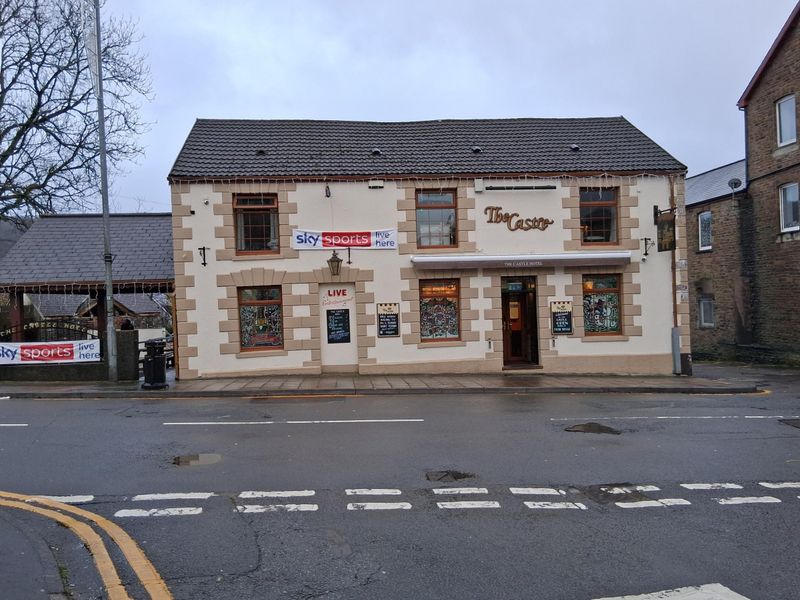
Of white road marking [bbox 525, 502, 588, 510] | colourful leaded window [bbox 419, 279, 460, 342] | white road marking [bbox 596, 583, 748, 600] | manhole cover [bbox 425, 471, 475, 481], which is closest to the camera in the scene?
white road marking [bbox 596, 583, 748, 600]

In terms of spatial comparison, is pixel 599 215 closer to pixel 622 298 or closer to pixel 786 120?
pixel 622 298

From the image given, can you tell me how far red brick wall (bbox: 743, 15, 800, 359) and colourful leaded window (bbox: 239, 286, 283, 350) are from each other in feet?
61.4

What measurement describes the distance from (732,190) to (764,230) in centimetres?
234

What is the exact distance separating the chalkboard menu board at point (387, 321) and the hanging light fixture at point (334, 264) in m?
1.56

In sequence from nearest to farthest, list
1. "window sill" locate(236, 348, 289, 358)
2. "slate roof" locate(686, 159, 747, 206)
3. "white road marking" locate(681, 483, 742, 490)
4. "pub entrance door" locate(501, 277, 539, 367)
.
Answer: "white road marking" locate(681, 483, 742, 490), "window sill" locate(236, 348, 289, 358), "pub entrance door" locate(501, 277, 539, 367), "slate roof" locate(686, 159, 747, 206)

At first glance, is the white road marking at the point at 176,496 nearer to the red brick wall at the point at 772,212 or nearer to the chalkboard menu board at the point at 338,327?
the chalkboard menu board at the point at 338,327

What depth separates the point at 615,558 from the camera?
503 centimetres

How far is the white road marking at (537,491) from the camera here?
6785 mm

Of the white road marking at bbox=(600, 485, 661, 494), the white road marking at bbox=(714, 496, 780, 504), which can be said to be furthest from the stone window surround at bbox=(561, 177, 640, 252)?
the white road marking at bbox=(714, 496, 780, 504)

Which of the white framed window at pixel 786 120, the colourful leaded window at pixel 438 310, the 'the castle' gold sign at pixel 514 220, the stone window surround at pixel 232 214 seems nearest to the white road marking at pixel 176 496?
the stone window surround at pixel 232 214

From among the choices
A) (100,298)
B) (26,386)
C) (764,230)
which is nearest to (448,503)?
(26,386)

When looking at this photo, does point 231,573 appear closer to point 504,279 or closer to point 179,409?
point 179,409

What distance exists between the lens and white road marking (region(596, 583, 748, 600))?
4.31m

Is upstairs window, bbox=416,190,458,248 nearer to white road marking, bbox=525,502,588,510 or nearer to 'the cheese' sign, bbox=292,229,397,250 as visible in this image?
'the cheese' sign, bbox=292,229,397,250
